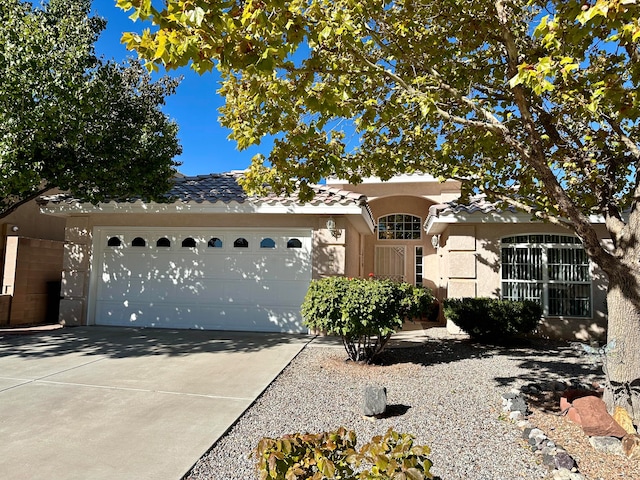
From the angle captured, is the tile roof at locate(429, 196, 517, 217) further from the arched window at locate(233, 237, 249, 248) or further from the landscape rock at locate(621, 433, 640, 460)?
the landscape rock at locate(621, 433, 640, 460)

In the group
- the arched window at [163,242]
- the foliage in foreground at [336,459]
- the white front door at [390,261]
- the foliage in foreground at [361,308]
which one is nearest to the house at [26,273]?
the arched window at [163,242]

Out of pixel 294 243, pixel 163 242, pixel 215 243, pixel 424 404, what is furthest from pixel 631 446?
pixel 163 242

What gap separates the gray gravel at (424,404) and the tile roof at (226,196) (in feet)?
11.5

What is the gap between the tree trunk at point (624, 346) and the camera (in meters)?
4.48

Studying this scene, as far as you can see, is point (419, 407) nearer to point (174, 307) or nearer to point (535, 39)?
point (535, 39)

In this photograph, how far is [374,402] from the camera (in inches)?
184

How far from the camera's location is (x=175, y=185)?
11945 millimetres

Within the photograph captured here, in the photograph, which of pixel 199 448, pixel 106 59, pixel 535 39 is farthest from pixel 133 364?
pixel 535 39

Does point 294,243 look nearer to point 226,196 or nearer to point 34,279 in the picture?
point 226,196

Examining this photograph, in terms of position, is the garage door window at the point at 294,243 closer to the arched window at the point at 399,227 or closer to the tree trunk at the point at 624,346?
the arched window at the point at 399,227

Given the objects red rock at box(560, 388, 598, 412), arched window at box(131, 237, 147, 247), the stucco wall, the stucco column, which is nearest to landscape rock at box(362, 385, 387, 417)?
red rock at box(560, 388, 598, 412)

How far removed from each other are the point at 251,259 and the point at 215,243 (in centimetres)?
109

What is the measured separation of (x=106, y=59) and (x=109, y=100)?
4.45 ft

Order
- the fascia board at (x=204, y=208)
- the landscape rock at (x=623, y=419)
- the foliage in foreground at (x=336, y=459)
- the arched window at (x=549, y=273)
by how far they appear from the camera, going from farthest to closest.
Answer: the arched window at (x=549, y=273)
the fascia board at (x=204, y=208)
the landscape rock at (x=623, y=419)
the foliage in foreground at (x=336, y=459)
